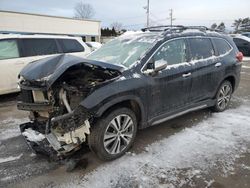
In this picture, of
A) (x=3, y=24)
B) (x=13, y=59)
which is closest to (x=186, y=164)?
(x=13, y=59)

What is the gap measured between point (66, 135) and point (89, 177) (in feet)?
2.03

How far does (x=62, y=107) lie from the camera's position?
3438 millimetres

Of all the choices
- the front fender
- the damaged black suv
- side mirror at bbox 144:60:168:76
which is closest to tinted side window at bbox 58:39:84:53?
the damaged black suv

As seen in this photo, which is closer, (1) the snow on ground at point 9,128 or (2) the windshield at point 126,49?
(2) the windshield at point 126,49

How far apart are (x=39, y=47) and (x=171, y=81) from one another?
462 cm

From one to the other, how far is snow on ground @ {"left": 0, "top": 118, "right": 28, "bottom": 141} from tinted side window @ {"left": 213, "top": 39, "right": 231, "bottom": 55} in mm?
4255

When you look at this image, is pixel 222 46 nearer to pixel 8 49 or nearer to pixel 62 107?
pixel 62 107

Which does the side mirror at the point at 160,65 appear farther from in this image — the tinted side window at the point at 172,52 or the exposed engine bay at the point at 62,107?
the exposed engine bay at the point at 62,107

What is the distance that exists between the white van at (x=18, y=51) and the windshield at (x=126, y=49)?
3.03 meters

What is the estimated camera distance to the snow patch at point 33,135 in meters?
3.41

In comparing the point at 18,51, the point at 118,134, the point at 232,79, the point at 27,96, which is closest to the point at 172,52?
the point at 118,134

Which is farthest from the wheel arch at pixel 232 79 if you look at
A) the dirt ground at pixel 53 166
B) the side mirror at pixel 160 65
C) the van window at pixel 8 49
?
the van window at pixel 8 49

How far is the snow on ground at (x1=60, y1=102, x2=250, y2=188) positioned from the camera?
323cm

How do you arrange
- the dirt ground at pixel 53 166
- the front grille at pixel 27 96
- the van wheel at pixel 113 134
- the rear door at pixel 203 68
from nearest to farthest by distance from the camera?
the dirt ground at pixel 53 166 < the van wheel at pixel 113 134 < the front grille at pixel 27 96 < the rear door at pixel 203 68
